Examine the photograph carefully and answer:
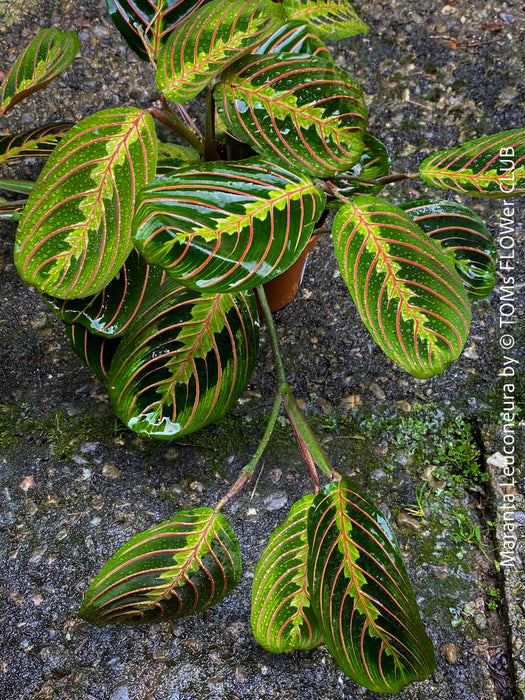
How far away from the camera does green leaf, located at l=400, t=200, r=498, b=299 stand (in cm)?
106

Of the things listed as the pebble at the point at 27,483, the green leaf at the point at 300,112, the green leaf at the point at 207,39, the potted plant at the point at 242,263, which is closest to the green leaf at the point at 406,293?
the potted plant at the point at 242,263

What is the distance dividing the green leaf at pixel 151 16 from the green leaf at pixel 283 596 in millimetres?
888

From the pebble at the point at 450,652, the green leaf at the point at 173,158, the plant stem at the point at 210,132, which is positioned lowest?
the pebble at the point at 450,652

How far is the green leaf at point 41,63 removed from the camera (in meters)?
1.02

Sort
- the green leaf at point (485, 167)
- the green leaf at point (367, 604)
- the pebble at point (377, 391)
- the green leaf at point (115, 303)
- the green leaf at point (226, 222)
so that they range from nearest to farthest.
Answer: the green leaf at point (226, 222)
the green leaf at point (367, 604)
the green leaf at point (485, 167)
the green leaf at point (115, 303)
the pebble at point (377, 391)

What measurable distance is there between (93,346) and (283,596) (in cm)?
57

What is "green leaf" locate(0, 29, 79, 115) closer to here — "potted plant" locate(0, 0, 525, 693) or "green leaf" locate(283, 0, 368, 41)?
"potted plant" locate(0, 0, 525, 693)

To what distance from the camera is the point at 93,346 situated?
43.3 inches

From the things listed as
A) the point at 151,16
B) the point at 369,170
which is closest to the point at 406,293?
the point at 369,170

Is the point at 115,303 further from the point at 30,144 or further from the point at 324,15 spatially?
the point at 324,15

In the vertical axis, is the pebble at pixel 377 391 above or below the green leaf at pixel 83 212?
below

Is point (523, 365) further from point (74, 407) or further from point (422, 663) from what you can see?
point (74, 407)

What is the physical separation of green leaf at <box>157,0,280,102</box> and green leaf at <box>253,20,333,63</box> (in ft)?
0.25

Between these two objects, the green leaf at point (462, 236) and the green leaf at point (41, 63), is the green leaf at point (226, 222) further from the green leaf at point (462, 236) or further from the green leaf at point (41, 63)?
the green leaf at point (41, 63)
